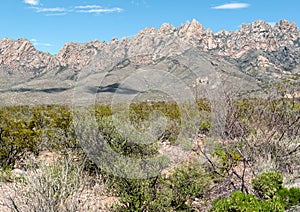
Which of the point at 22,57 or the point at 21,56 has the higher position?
the point at 21,56

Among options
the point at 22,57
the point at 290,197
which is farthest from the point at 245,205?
the point at 22,57

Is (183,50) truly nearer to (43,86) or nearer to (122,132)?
(122,132)

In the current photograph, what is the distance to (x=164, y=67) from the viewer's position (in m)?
9.27

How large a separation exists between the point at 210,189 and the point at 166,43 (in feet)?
15.1

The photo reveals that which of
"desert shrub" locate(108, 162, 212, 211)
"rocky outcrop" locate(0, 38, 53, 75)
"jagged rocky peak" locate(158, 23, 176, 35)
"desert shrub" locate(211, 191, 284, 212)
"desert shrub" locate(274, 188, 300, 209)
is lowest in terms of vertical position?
"desert shrub" locate(108, 162, 212, 211)

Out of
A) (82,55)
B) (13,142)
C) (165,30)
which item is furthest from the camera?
(82,55)

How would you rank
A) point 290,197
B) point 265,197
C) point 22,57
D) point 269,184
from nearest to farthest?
1. point 290,197
2. point 269,184
3. point 265,197
4. point 22,57

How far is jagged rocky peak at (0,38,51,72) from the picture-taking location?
117 m

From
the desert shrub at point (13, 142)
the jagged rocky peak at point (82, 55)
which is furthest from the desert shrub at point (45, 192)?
the jagged rocky peak at point (82, 55)

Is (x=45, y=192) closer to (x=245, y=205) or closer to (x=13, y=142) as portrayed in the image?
(x=245, y=205)

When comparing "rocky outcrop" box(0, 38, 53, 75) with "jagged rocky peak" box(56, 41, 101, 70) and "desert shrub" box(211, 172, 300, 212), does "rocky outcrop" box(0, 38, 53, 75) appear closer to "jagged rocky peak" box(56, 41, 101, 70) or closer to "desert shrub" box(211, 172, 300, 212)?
"jagged rocky peak" box(56, 41, 101, 70)

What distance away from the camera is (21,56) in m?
124

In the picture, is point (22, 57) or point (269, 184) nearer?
point (269, 184)

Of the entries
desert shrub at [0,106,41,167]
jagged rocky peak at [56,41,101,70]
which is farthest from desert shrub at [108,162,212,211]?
jagged rocky peak at [56,41,101,70]
